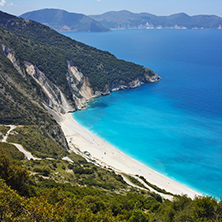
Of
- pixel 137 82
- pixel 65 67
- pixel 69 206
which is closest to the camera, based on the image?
pixel 69 206

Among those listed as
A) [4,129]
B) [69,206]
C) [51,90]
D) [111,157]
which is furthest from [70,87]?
[69,206]

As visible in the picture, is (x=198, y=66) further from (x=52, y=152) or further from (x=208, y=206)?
(x=208, y=206)

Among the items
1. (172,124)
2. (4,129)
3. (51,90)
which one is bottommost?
(172,124)

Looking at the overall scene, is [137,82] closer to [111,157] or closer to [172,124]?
[172,124]

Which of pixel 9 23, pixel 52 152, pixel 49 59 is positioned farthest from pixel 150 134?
pixel 9 23

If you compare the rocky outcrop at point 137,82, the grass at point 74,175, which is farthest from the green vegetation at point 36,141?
the rocky outcrop at point 137,82

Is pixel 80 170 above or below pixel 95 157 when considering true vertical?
above
